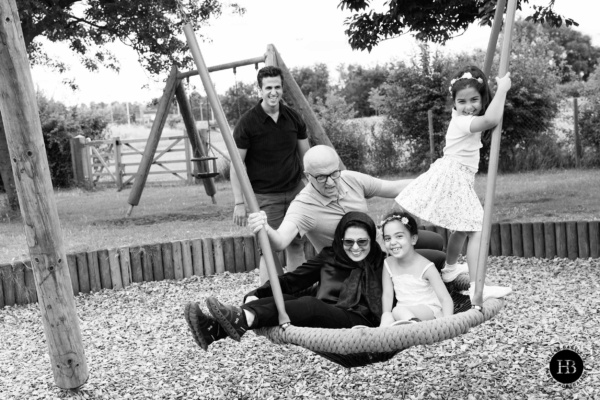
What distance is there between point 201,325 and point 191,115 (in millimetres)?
6423

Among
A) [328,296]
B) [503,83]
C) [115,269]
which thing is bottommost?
[115,269]

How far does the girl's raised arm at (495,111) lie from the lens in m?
2.98

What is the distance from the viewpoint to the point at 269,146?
4387 mm

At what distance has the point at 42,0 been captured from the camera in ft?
31.3

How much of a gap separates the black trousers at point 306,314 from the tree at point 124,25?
6798 millimetres

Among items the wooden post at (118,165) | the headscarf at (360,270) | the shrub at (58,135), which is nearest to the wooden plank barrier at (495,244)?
the headscarf at (360,270)

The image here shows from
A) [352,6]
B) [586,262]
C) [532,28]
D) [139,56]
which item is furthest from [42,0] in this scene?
[532,28]

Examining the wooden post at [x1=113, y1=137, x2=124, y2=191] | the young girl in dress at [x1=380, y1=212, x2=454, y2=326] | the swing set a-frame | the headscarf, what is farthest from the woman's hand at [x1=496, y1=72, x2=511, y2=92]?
the wooden post at [x1=113, y1=137, x2=124, y2=191]

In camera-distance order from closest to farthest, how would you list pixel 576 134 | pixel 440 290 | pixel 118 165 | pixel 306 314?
1. pixel 306 314
2. pixel 440 290
3. pixel 576 134
4. pixel 118 165

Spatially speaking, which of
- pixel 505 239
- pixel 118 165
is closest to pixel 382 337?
pixel 505 239

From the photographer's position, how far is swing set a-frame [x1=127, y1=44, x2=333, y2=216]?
21.5 feet

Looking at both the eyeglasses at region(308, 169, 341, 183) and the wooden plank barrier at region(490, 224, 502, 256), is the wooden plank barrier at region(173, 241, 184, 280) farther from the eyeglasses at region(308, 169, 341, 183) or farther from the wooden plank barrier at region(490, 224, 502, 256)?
the eyeglasses at region(308, 169, 341, 183)

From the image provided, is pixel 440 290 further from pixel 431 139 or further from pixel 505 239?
pixel 431 139

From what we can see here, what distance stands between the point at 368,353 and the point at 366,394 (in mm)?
1106
